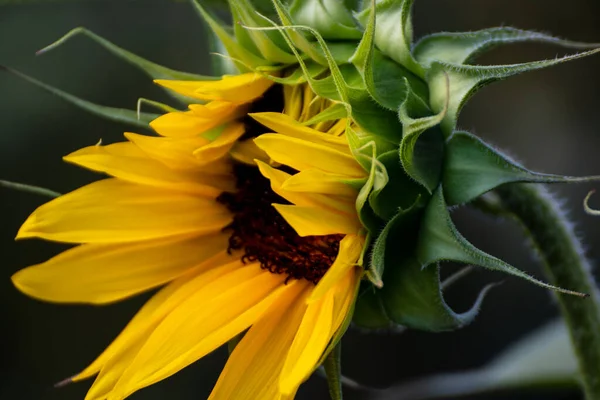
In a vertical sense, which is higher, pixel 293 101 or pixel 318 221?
pixel 293 101

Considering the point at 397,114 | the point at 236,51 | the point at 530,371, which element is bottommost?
the point at 530,371

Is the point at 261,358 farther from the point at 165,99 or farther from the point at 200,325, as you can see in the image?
the point at 165,99

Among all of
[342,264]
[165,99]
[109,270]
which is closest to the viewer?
[342,264]

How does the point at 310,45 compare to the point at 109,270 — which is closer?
the point at 310,45

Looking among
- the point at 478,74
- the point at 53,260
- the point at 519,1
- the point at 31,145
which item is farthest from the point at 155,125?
the point at 519,1

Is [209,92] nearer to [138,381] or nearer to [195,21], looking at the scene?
[138,381]

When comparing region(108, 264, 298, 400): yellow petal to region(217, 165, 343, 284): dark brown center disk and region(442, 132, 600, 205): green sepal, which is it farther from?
region(442, 132, 600, 205): green sepal

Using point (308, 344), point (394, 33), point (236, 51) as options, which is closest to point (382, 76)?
point (394, 33)
